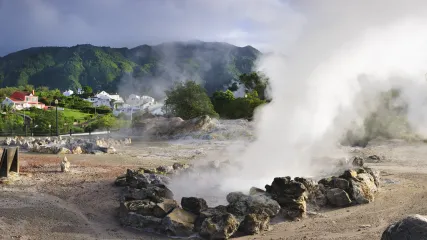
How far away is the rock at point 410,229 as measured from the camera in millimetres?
5903

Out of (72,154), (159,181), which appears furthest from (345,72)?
(72,154)

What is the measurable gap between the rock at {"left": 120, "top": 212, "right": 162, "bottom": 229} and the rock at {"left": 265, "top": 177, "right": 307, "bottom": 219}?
3281 mm

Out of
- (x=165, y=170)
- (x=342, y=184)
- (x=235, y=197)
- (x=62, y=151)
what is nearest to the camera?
(x=235, y=197)

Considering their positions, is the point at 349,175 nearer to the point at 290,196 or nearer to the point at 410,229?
the point at 290,196

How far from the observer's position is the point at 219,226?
31.4 ft

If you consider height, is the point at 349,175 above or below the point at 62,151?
below

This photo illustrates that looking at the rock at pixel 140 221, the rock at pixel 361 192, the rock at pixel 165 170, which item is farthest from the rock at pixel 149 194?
the rock at pixel 361 192

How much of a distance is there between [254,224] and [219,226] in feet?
2.92

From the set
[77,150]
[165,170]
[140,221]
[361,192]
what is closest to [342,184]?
[361,192]

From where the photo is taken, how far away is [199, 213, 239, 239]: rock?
31.1 feet

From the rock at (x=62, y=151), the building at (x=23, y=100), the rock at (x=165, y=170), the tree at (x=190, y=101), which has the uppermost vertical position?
the building at (x=23, y=100)

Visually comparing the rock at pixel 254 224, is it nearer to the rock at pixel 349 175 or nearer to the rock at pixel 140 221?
the rock at pixel 140 221

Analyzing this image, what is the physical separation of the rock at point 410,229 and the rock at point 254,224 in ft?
13.6

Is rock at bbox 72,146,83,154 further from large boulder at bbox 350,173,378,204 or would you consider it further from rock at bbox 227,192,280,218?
large boulder at bbox 350,173,378,204
